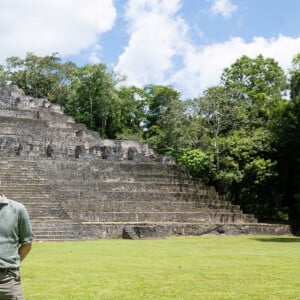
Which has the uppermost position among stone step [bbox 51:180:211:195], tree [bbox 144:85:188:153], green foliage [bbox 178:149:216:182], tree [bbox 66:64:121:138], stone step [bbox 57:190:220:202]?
tree [bbox 66:64:121:138]

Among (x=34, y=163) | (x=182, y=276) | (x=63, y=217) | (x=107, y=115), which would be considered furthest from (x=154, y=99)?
(x=182, y=276)

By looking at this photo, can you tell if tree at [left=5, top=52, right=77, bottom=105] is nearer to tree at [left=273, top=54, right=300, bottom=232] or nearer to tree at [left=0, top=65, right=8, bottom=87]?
tree at [left=0, top=65, right=8, bottom=87]

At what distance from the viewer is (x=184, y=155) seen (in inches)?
1355

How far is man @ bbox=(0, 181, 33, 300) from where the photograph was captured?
Answer: 195 inches

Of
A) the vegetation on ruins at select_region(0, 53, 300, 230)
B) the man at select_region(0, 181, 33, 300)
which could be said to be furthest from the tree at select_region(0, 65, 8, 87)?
the man at select_region(0, 181, 33, 300)

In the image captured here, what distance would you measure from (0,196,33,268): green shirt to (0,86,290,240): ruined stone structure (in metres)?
14.7

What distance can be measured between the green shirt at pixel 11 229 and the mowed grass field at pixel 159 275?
3321mm

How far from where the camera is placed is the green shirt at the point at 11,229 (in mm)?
5012

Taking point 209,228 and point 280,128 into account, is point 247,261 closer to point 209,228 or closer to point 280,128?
point 209,228

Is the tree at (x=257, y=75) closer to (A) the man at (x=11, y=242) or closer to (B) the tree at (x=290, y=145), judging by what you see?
(B) the tree at (x=290, y=145)

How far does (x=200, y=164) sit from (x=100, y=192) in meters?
9.88

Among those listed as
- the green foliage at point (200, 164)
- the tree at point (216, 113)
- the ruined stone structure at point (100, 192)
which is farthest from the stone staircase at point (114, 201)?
the tree at point (216, 113)

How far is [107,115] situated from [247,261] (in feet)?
114

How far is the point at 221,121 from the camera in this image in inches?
1467
